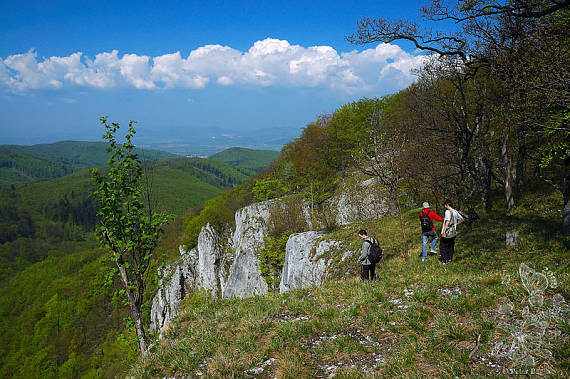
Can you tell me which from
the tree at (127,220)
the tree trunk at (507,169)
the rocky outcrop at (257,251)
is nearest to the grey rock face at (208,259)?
the rocky outcrop at (257,251)

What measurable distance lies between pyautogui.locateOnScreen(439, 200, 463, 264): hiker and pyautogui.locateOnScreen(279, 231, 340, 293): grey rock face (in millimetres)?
10411

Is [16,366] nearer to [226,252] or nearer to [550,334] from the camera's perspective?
[226,252]

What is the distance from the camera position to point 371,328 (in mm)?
7152

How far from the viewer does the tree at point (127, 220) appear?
10.1 m

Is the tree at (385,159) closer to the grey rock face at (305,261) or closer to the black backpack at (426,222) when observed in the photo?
the black backpack at (426,222)

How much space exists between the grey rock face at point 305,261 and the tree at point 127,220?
1277 centimetres

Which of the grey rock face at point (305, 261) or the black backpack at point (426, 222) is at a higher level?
the black backpack at point (426, 222)

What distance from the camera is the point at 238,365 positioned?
6512 mm

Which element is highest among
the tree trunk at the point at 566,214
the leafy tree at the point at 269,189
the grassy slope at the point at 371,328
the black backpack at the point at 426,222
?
the tree trunk at the point at 566,214

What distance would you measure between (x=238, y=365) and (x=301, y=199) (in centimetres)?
3814

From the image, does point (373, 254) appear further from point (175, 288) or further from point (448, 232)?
point (175, 288)

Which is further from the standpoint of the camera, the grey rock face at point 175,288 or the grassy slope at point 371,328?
the grey rock face at point 175,288

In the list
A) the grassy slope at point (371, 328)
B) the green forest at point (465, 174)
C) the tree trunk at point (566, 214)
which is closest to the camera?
the grassy slope at point (371, 328)

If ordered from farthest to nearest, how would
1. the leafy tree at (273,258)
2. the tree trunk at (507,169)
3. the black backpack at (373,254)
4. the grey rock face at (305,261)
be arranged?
the leafy tree at (273,258) → the grey rock face at (305,261) → the tree trunk at (507,169) → the black backpack at (373,254)
